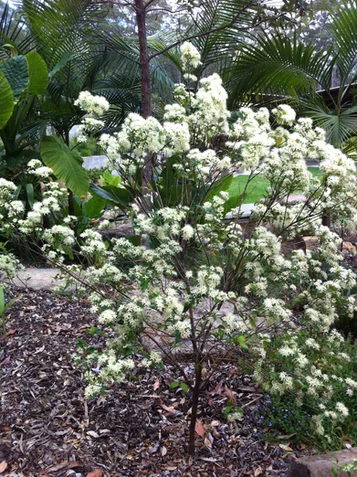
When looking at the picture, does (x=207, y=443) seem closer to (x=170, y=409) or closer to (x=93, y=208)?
(x=170, y=409)

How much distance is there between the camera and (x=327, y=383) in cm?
196

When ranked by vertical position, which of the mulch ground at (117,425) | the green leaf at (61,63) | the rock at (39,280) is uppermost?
the green leaf at (61,63)

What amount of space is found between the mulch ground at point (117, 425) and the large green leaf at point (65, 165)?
70.4 inches

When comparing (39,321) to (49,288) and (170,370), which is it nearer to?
(49,288)

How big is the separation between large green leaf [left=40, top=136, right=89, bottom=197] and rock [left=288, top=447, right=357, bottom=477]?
10.1ft

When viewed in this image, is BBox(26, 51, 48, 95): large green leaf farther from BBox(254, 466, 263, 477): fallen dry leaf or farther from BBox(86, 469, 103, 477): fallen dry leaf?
BBox(254, 466, 263, 477): fallen dry leaf

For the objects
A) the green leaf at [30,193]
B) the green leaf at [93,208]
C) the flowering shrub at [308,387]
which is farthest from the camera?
the green leaf at [93,208]

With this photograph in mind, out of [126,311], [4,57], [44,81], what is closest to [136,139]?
[126,311]

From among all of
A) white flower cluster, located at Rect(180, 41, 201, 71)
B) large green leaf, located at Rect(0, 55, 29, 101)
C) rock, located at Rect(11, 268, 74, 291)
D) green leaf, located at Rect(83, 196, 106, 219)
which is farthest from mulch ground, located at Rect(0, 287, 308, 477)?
green leaf, located at Rect(83, 196, 106, 219)

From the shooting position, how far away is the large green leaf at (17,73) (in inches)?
157

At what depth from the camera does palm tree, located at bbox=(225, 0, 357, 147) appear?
409 cm

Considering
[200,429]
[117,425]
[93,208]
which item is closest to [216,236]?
[200,429]

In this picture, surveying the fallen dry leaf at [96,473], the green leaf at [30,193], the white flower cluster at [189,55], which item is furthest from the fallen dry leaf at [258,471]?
the green leaf at [30,193]

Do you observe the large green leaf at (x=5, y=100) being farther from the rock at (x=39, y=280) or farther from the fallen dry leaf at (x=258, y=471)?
the fallen dry leaf at (x=258, y=471)
